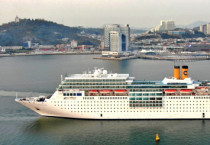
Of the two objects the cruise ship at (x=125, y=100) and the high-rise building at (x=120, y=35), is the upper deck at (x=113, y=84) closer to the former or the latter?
the cruise ship at (x=125, y=100)

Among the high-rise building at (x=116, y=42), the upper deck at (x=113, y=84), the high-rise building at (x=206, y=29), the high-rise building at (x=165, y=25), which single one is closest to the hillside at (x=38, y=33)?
the high-rise building at (x=116, y=42)

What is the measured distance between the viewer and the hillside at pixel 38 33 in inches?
3551

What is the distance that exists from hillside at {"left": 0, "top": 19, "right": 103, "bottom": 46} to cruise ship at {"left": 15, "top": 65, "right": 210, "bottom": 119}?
71.2 m

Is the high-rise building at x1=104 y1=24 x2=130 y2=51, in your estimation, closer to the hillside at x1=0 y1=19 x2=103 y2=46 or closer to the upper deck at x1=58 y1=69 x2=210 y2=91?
the hillside at x1=0 y1=19 x2=103 y2=46

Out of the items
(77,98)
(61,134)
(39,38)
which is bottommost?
(61,134)

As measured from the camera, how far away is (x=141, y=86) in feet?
51.7

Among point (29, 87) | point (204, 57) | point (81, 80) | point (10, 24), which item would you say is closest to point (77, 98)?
point (81, 80)

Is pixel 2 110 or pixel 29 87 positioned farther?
pixel 29 87

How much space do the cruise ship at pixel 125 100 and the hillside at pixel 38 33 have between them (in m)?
71.2

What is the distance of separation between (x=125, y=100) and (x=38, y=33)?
86557 mm

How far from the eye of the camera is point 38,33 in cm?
9919

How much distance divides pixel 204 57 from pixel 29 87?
112ft

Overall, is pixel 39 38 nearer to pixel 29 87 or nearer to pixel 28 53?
pixel 28 53

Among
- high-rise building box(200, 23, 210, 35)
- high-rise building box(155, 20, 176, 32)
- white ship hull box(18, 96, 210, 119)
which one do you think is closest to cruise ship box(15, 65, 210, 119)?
white ship hull box(18, 96, 210, 119)
